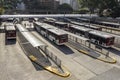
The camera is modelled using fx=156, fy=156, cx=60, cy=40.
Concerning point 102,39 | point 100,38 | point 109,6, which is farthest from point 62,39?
point 109,6

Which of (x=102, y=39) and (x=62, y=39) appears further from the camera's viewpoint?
(x=62, y=39)

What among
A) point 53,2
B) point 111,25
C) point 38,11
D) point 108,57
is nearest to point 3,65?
point 108,57

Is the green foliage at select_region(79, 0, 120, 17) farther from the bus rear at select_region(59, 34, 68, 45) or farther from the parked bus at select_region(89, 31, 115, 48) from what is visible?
the bus rear at select_region(59, 34, 68, 45)

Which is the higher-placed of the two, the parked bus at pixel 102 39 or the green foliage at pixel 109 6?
the green foliage at pixel 109 6

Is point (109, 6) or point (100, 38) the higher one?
point (109, 6)

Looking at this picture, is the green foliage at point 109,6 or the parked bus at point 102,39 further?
the green foliage at point 109,6

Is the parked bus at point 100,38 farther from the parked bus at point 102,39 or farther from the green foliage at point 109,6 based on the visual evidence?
the green foliage at point 109,6

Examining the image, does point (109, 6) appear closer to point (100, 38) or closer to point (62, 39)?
point (100, 38)

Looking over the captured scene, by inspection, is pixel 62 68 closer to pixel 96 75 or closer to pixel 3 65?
pixel 96 75

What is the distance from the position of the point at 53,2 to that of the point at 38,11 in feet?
69.5

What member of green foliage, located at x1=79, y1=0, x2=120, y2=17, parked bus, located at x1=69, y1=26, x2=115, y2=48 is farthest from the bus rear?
green foliage, located at x1=79, y1=0, x2=120, y2=17

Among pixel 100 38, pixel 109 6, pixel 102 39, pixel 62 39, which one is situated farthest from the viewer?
pixel 109 6

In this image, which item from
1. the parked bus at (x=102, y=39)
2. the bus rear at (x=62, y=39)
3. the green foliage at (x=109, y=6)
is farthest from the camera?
the green foliage at (x=109, y=6)

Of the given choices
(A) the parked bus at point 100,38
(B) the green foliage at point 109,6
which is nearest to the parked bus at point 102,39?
(A) the parked bus at point 100,38
